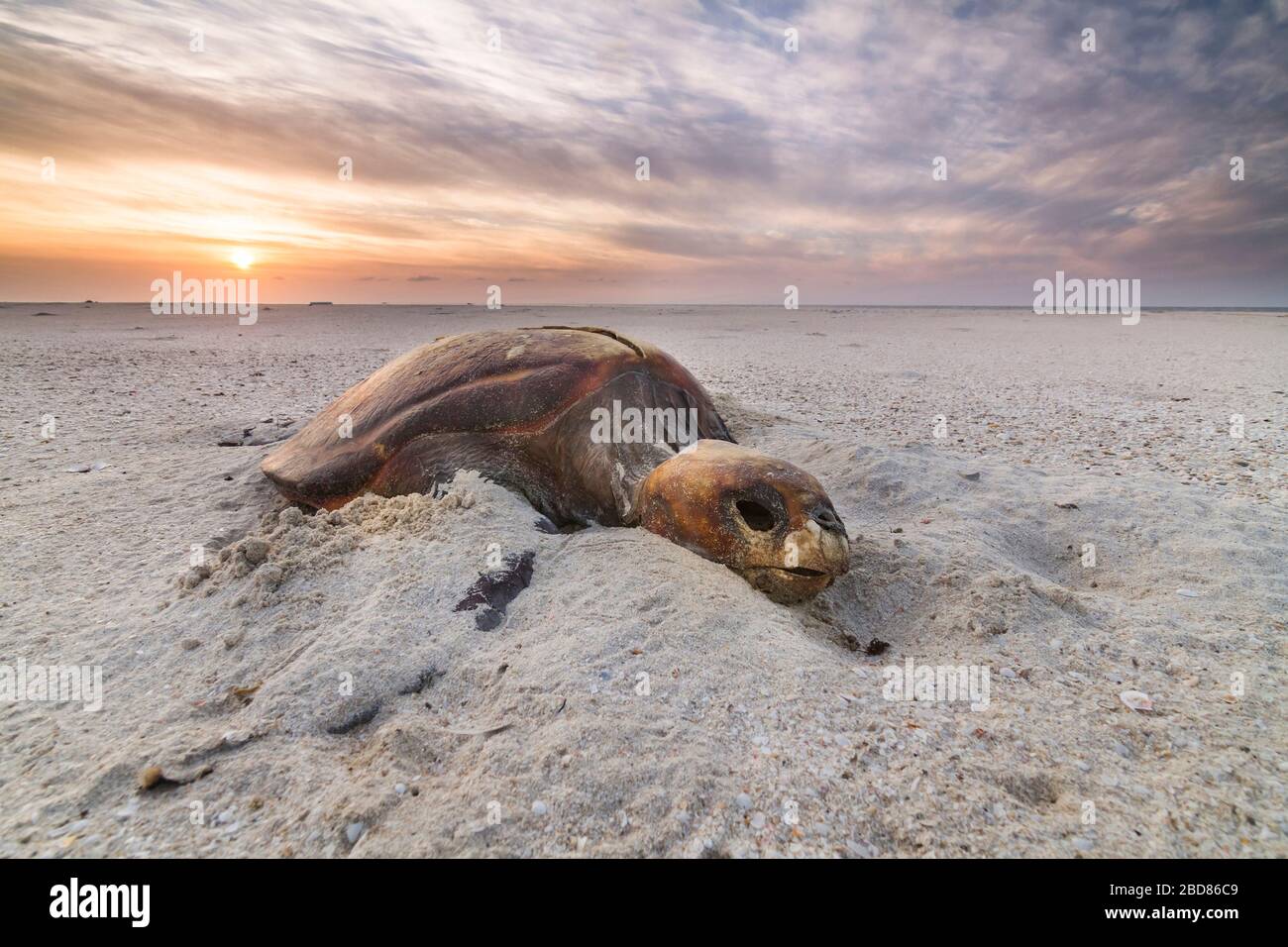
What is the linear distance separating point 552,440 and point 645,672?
2.13 m

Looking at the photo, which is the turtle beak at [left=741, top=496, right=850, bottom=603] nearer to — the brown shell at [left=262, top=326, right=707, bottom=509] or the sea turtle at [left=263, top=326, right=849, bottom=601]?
the sea turtle at [left=263, top=326, right=849, bottom=601]

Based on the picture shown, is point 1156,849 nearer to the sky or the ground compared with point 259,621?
nearer to the ground

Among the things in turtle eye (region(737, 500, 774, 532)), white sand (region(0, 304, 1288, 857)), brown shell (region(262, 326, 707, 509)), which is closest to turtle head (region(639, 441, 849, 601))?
turtle eye (region(737, 500, 774, 532))

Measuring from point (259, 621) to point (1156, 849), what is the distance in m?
3.60

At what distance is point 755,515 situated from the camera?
3.27 meters

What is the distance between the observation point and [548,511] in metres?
4.32

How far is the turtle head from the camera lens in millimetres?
3053

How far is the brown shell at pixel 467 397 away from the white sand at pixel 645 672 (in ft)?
1.48

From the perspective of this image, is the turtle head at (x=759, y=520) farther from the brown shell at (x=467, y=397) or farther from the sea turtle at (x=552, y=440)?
the brown shell at (x=467, y=397)

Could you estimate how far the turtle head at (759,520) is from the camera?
10.0 ft

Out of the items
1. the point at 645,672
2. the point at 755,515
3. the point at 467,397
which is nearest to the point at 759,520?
the point at 755,515
